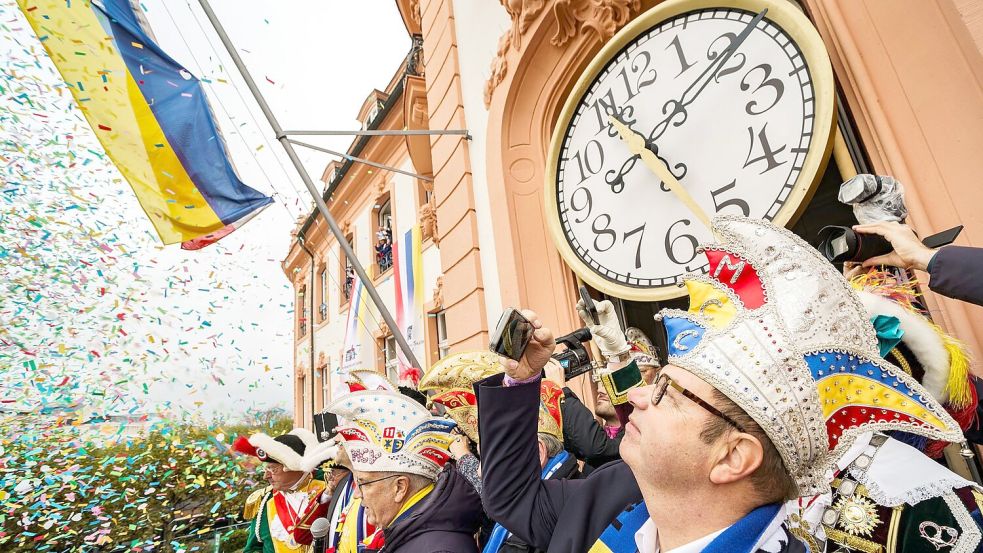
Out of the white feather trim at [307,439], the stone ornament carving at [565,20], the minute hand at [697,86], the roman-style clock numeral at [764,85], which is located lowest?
the white feather trim at [307,439]

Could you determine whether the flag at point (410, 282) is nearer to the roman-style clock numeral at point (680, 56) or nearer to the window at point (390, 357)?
the window at point (390, 357)

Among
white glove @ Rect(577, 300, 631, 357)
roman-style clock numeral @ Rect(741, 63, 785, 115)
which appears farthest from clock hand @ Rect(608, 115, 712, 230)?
white glove @ Rect(577, 300, 631, 357)

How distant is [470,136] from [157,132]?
8.78 feet

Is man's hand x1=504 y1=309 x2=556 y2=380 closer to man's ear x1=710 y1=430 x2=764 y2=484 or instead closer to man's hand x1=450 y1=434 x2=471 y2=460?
man's ear x1=710 y1=430 x2=764 y2=484

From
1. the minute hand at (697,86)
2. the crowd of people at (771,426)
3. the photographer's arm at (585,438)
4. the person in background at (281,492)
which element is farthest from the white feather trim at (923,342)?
the person in background at (281,492)

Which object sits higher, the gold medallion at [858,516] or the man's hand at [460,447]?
the man's hand at [460,447]

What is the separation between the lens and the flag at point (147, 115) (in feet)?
12.6

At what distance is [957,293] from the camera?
1.07 meters

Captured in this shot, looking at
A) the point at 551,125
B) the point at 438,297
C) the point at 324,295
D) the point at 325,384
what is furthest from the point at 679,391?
the point at 325,384

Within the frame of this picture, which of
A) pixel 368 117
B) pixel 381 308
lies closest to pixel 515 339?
pixel 381 308

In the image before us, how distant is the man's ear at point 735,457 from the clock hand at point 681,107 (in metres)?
1.62

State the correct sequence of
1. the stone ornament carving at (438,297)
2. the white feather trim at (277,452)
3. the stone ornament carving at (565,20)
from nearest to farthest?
1. the stone ornament carving at (565,20)
2. the white feather trim at (277,452)
3. the stone ornament carving at (438,297)

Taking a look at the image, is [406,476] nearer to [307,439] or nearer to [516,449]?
[516,449]

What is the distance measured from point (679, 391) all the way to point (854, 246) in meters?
0.69
